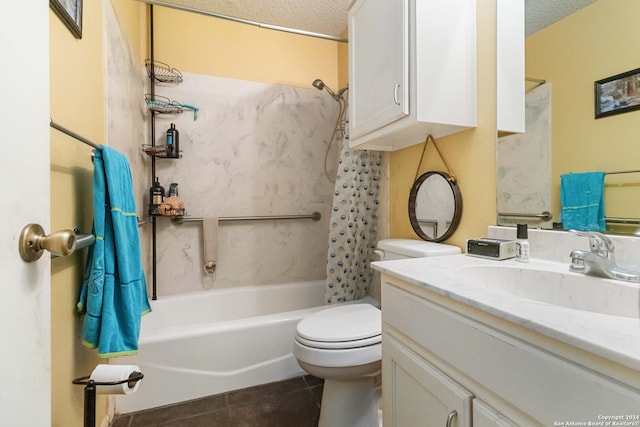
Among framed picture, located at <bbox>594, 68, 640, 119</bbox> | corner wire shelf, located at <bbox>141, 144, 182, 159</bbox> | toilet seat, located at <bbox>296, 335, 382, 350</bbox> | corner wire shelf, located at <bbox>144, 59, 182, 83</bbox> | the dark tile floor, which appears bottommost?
→ the dark tile floor

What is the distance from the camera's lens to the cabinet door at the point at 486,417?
0.54 meters

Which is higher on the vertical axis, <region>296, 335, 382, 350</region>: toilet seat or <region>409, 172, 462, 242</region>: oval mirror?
<region>409, 172, 462, 242</region>: oval mirror

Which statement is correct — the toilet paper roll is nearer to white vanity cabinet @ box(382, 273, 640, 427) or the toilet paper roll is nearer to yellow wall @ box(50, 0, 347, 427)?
yellow wall @ box(50, 0, 347, 427)

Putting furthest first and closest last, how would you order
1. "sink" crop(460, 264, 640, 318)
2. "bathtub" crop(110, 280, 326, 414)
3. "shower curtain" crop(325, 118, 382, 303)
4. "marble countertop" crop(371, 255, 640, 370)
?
"shower curtain" crop(325, 118, 382, 303) < "bathtub" crop(110, 280, 326, 414) < "sink" crop(460, 264, 640, 318) < "marble countertop" crop(371, 255, 640, 370)

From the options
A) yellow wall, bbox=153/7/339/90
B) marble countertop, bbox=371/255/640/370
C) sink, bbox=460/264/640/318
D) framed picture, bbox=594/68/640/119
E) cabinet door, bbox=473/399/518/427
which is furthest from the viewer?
yellow wall, bbox=153/7/339/90

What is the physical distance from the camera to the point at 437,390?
684mm

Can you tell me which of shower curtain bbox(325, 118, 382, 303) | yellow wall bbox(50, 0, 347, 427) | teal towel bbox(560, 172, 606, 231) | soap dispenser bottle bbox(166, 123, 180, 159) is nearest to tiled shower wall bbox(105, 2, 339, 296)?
soap dispenser bottle bbox(166, 123, 180, 159)

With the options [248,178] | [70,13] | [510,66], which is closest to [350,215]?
[248,178]

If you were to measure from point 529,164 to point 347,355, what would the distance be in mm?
998

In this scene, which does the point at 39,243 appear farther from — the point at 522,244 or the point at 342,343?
the point at 522,244

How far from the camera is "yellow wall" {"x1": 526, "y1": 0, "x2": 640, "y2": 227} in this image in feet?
2.56

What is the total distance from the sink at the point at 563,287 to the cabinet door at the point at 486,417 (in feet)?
0.88

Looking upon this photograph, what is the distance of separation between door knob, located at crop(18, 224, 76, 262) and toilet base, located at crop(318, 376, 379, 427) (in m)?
1.15

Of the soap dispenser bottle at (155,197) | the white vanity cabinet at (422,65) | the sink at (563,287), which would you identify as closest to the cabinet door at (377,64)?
the white vanity cabinet at (422,65)
